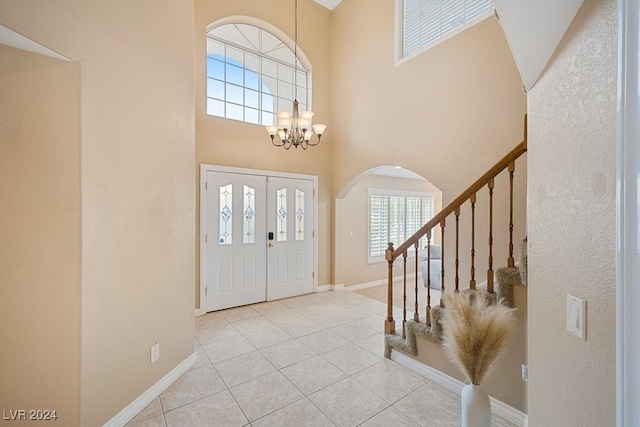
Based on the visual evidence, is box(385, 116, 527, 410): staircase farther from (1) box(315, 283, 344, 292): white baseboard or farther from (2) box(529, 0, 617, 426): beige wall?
(1) box(315, 283, 344, 292): white baseboard

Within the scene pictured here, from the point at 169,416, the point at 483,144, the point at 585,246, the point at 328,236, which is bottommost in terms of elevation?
the point at 169,416

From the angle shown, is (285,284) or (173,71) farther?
(285,284)

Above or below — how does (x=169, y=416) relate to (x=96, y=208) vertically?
below

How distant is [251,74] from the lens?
15.8 feet

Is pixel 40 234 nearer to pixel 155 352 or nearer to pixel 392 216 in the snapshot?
pixel 155 352

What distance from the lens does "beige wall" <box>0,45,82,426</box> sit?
5.25 ft

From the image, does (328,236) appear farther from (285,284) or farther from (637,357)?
(637,357)

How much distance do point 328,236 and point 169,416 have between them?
12.1 feet

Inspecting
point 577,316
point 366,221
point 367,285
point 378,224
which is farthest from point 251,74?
point 577,316

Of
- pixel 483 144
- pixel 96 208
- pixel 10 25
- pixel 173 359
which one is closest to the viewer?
pixel 10 25

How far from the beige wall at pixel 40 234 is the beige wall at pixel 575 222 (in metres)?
2.34

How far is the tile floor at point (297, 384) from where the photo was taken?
208 centimetres

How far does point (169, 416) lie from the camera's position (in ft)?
6.83

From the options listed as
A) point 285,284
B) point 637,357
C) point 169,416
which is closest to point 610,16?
point 637,357
